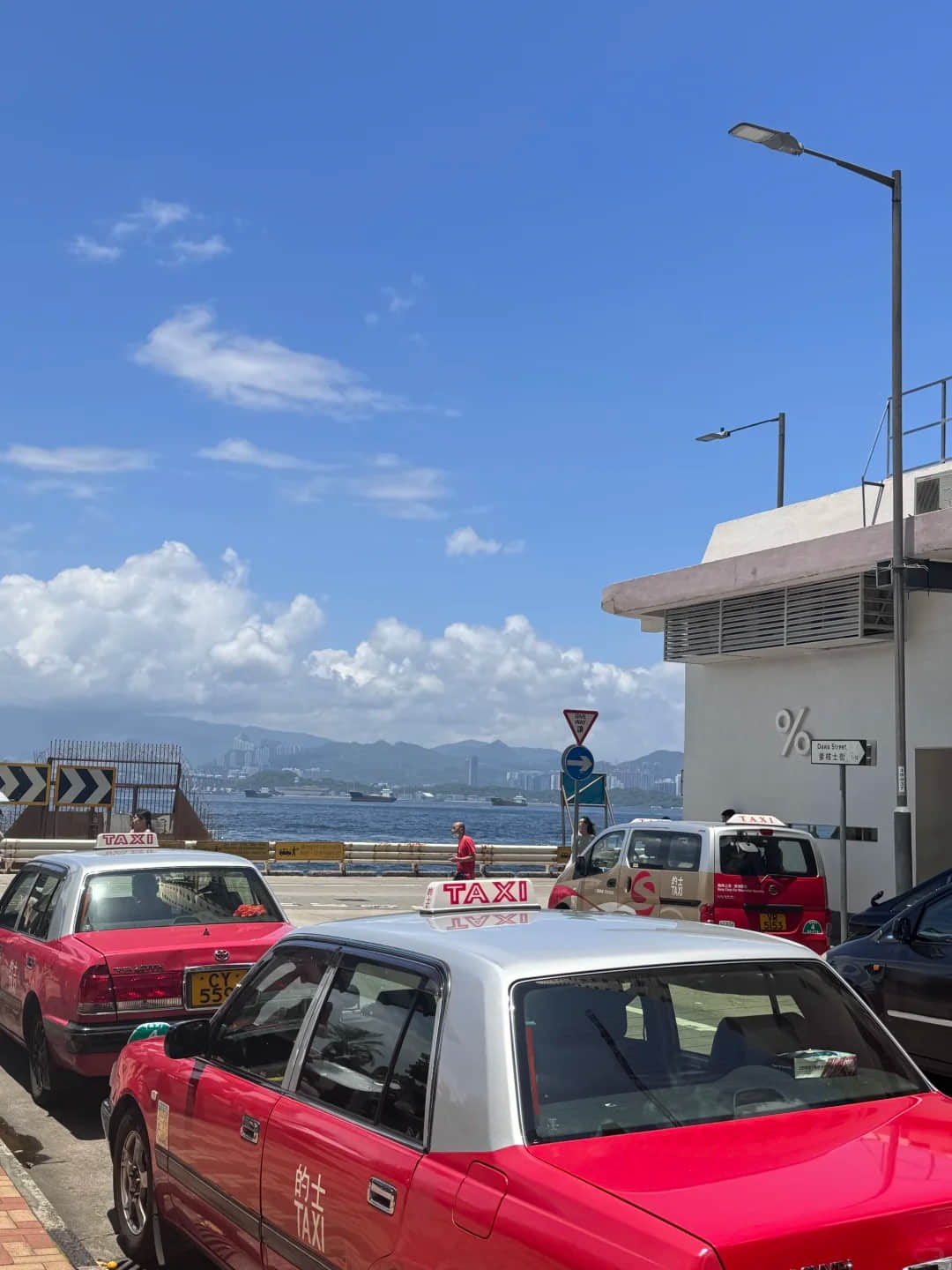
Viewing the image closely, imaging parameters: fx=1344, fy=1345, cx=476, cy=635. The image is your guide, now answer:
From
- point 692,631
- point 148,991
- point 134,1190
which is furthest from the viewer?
point 692,631

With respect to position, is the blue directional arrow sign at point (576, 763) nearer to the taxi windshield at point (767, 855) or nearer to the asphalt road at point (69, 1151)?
the taxi windshield at point (767, 855)

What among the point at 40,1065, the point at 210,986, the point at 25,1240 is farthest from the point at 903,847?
the point at 25,1240

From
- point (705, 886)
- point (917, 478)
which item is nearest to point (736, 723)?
point (917, 478)

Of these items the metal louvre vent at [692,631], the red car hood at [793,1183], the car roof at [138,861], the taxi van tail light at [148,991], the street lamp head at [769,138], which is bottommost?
the taxi van tail light at [148,991]

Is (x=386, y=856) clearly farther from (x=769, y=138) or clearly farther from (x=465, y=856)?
(x=769, y=138)

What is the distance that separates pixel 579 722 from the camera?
62.6ft

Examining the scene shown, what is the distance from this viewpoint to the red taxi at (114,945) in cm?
767

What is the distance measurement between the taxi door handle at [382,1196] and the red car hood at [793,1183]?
488mm

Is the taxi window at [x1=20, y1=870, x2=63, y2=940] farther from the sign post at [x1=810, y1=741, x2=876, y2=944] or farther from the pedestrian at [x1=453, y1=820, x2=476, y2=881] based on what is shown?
the pedestrian at [x1=453, y1=820, x2=476, y2=881]

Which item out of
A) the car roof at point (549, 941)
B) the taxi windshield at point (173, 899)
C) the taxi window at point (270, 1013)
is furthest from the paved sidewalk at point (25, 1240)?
the taxi windshield at point (173, 899)

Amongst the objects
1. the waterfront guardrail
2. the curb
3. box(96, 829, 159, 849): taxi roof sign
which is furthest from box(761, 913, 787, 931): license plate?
the waterfront guardrail

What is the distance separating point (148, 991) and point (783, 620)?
12075mm

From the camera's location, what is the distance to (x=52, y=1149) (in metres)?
7.32

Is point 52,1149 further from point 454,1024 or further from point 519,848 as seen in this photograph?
point 519,848
